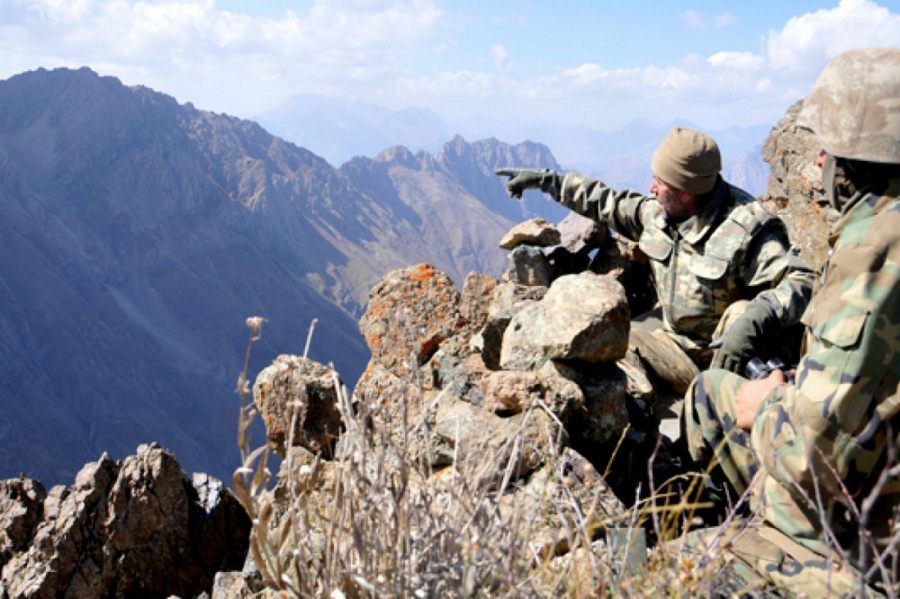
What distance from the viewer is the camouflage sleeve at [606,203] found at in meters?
7.28

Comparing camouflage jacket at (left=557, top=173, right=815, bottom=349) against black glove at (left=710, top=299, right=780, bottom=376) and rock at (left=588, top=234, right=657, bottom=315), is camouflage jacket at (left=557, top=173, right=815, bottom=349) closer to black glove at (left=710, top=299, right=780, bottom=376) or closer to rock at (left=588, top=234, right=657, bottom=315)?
black glove at (left=710, top=299, right=780, bottom=376)

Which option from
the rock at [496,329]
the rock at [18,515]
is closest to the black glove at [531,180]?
the rock at [496,329]

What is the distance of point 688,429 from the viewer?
4367 mm

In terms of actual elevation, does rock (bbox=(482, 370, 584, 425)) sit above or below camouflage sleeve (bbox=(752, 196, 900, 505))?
below

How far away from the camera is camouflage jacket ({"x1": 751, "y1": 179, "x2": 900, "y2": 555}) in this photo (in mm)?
2908

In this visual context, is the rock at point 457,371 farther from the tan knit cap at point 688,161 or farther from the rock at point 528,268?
the tan knit cap at point 688,161

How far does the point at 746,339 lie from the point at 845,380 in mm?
2012

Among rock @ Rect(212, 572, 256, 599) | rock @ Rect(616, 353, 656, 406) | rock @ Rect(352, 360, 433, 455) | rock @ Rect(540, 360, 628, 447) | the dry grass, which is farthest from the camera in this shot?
rock @ Rect(616, 353, 656, 406)

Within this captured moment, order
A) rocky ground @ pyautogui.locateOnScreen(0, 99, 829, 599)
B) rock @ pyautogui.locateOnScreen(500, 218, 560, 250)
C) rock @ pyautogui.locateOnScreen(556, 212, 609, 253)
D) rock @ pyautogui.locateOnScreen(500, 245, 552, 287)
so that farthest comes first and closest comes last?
rock @ pyautogui.locateOnScreen(500, 218, 560, 250)
rock @ pyautogui.locateOnScreen(556, 212, 609, 253)
rock @ pyautogui.locateOnScreen(500, 245, 552, 287)
rocky ground @ pyautogui.locateOnScreen(0, 99, 829, 599)

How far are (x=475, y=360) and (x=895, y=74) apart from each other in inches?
155

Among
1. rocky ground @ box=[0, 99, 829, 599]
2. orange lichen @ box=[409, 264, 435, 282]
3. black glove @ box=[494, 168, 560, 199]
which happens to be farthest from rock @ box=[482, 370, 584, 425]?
black glove @ box=[494, 168, 560, 199]

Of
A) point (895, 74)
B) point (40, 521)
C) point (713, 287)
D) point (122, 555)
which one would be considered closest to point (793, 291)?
point (713, 287)

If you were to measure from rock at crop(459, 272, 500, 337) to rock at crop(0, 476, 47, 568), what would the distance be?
4.35 m

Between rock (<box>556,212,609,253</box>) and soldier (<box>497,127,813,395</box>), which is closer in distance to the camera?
soldier (<box>497,127,813,395</box>)
